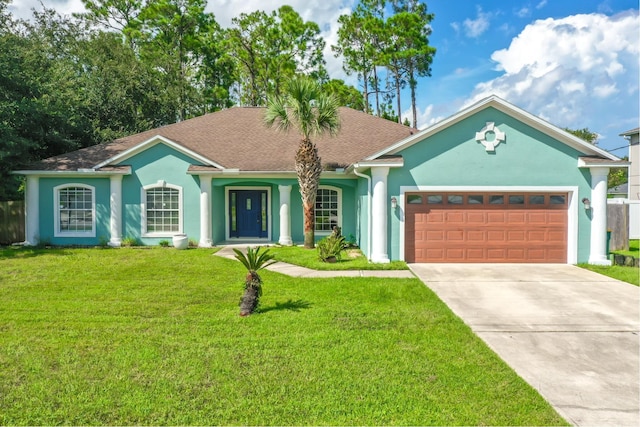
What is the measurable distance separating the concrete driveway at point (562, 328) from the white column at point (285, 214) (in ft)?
19.9

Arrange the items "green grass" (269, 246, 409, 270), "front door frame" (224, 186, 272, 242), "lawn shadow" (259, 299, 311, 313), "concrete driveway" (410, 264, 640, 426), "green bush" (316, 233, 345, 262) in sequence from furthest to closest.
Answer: "front door frame" (224, 186, 272, 242) < "green bush" (316, 233, 345, 262) < "green grass" (269, 246, 409, 270) < "lawn shadow" (259, 299, 311, 313) < "concrete driveway" (410, 264, 640, 426)

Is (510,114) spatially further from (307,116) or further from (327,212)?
(327,212)

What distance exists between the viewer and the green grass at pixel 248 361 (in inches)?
147

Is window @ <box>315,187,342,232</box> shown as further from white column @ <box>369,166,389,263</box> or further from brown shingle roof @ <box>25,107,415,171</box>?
white column @ <box>369,166,389,263</box>

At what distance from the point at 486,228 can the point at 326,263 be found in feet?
16.5

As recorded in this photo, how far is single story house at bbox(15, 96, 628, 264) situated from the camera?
11.4m

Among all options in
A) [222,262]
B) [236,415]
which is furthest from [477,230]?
[236,415]

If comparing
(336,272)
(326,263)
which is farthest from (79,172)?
(336,272)

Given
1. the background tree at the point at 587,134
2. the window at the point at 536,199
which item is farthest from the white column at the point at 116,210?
the background tree at the point at 587,134

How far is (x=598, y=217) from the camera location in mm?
11352

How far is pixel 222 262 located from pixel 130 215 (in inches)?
228

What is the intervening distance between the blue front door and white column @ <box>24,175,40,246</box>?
7.35m

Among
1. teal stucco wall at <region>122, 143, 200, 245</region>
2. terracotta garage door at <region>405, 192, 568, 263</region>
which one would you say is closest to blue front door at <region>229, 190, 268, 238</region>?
teal stucco wall at <region>122, 143, 200, 245</region>

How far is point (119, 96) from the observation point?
22.7 metres
